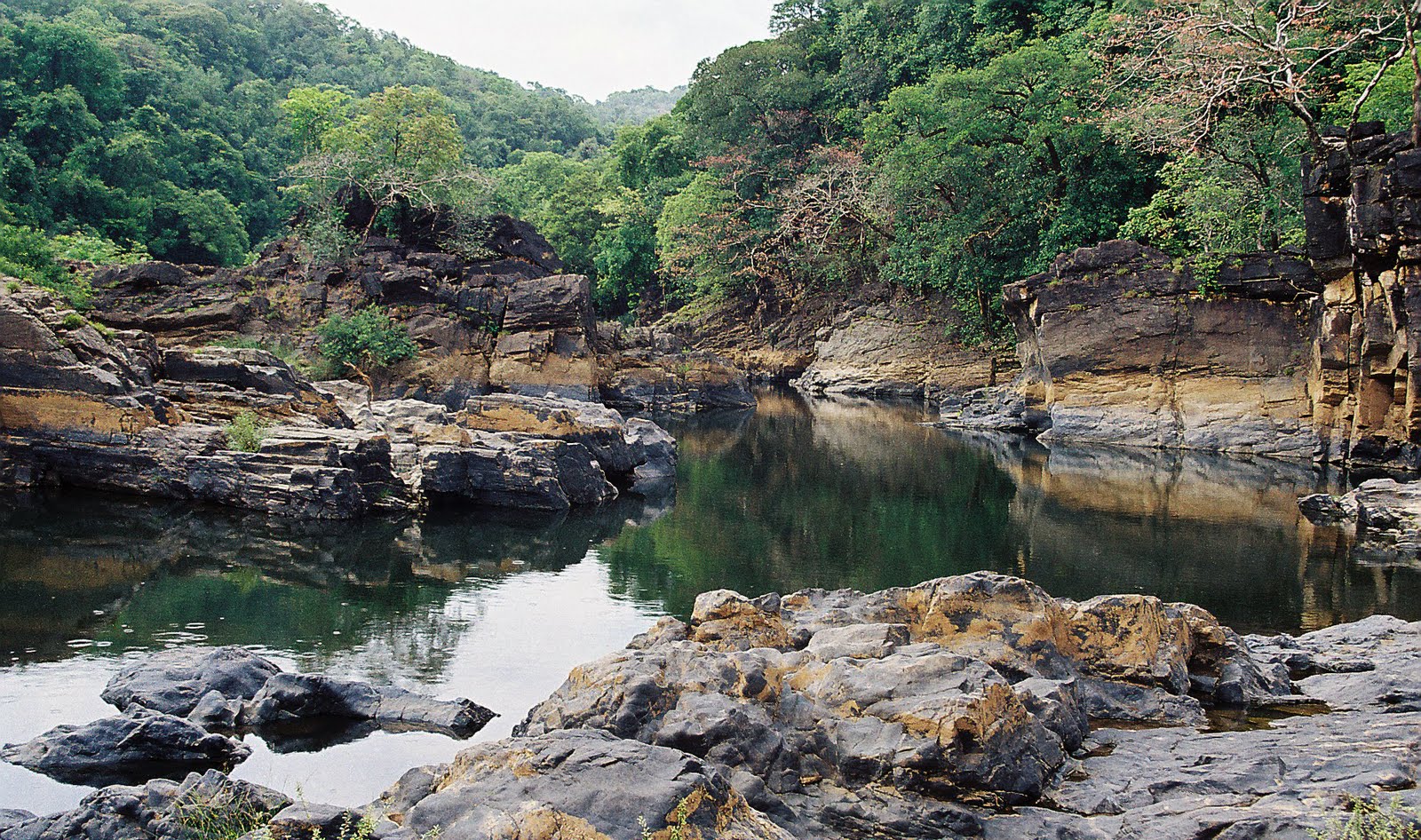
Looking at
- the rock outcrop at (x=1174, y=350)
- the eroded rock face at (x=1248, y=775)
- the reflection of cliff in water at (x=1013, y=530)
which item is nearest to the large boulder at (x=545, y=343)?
the reflection of cliff in water at (x=1013, y=530)

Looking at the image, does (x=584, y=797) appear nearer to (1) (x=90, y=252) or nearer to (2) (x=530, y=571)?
(2) (x=530, y=571)

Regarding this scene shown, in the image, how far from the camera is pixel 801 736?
238 inches

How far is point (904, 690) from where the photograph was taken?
623 centimetres

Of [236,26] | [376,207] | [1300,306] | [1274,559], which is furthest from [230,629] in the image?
[236,26]

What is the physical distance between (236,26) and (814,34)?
151 feet

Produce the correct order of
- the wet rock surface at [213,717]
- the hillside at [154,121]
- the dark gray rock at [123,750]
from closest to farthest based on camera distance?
1. the dark gray rock at [123,750]
2. the wet rock surface at [213,717]
3. the hillside at [154,121]

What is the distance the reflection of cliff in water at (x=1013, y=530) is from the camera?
1258cm

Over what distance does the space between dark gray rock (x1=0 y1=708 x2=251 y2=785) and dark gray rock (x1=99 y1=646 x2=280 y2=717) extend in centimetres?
66

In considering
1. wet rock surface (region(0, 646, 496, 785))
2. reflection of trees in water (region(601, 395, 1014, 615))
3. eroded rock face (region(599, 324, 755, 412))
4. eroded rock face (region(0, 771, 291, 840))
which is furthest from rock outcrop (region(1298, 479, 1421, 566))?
eroded rock face (region(599, 324, 755, 412))

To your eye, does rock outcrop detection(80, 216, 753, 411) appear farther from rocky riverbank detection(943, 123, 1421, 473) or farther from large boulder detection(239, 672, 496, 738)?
large boulder detection(239, 672, 496, 738)

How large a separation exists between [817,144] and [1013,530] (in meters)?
32.3

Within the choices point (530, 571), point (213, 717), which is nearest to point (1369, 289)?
point (530, 571)

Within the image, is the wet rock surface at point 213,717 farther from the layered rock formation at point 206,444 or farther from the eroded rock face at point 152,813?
the layered rock formation at point 206,444

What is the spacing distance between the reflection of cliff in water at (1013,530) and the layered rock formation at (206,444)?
2.93 m
